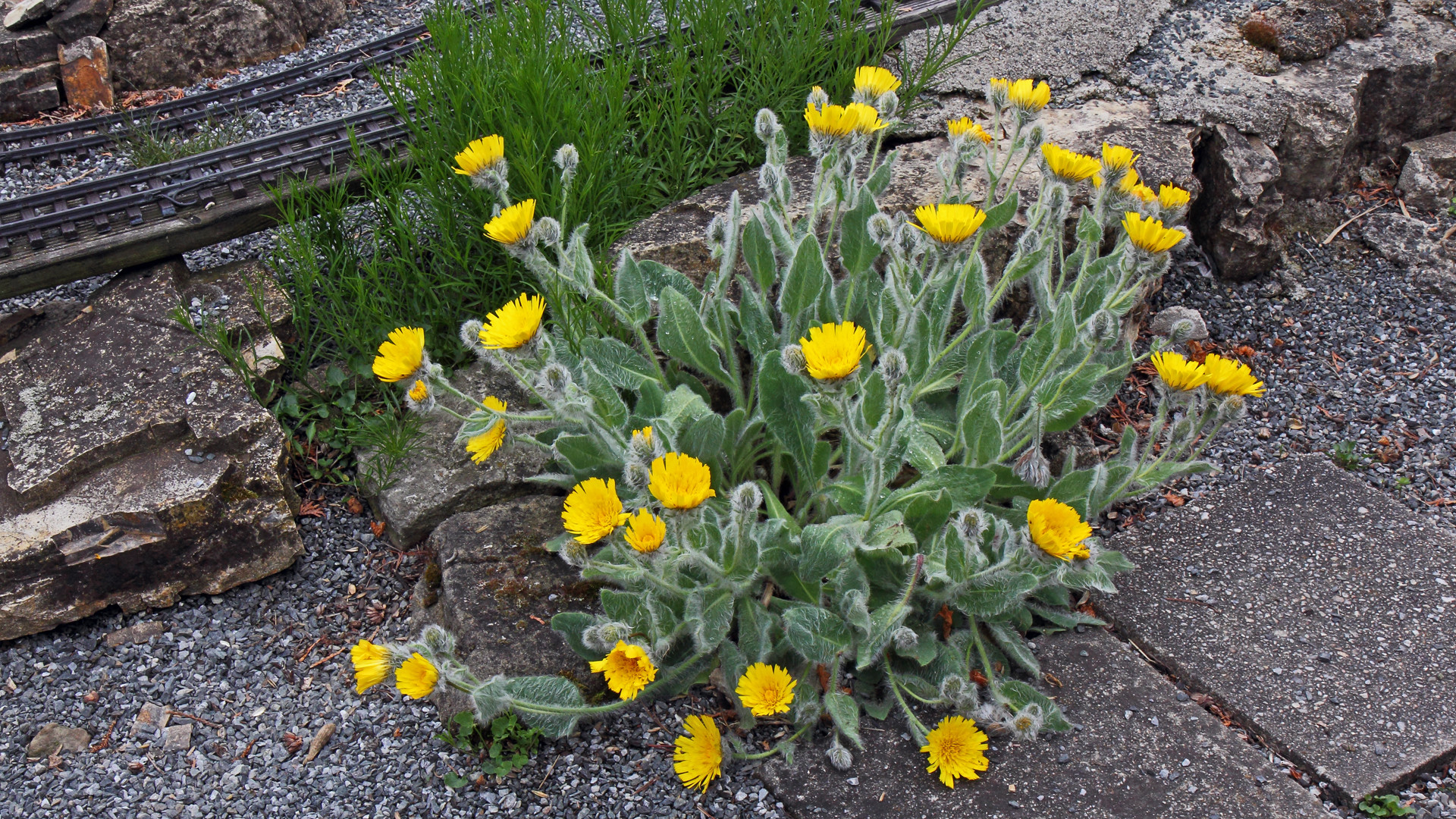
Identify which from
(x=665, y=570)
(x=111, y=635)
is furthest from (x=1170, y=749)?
(x=111, y=635)

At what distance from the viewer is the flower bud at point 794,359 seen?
5.67 feet

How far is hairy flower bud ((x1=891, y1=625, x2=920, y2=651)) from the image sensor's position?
1.99 metres

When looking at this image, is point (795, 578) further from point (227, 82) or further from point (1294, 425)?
point (227, 82)

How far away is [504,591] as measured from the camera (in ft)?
7.54

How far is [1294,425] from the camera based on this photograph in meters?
2.86

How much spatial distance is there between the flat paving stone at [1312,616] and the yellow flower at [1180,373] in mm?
604

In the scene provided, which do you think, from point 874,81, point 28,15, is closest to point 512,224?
point 874,81

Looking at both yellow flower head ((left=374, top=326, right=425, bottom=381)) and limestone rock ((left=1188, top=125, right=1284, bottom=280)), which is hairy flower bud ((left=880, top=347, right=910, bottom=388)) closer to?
yellow flower head ((left=374, top=326, right=425, bottom=381))

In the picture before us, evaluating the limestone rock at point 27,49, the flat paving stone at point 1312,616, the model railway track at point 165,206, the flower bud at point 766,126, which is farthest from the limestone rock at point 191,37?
the flat paving stone at point 1312,616

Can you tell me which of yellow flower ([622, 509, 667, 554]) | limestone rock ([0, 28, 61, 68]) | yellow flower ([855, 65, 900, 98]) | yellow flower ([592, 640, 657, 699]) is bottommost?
yellow flower ([592, 640, 657, 699])

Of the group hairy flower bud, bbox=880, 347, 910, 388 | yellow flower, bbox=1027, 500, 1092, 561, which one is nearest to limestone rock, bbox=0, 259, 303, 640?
hairy flower bud, bbox=880, 347, 910, 388

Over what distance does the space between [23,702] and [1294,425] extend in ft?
10.8

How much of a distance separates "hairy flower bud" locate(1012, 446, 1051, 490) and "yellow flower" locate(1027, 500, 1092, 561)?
1.53 ft

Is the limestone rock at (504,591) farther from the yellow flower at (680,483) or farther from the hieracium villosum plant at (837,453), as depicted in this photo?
the yellow flower at (680,483)
